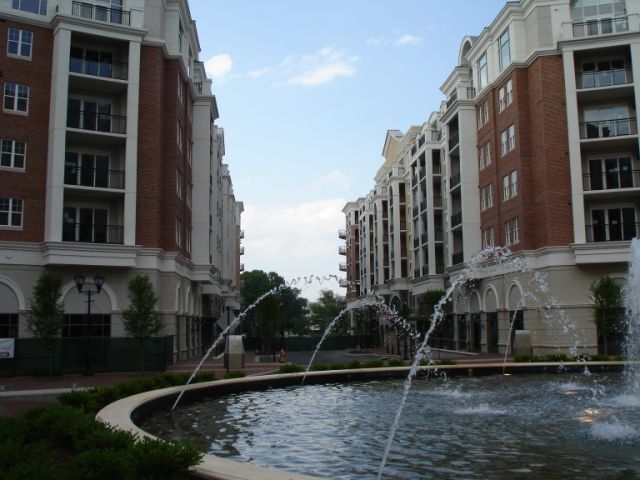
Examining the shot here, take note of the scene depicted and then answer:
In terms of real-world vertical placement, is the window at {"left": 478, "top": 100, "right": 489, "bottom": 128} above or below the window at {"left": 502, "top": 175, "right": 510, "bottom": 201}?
above

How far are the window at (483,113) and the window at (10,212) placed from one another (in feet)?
104

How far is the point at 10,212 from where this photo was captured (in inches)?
1276

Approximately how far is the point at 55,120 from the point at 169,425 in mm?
23808

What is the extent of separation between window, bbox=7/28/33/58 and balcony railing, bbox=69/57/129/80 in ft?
7.13

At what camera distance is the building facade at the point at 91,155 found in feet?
107

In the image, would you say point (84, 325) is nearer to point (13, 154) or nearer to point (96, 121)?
point (13, 154)

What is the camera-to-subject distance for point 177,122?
39.1m

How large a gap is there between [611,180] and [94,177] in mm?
29642

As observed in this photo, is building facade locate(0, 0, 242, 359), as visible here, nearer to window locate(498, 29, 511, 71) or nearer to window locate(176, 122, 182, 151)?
window locate(176, 122, 182, 151)

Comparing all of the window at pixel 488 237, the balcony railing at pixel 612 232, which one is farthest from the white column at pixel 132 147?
the balcony railing at pixel 612 232

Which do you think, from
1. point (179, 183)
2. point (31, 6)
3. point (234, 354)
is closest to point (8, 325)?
point (234, 354)

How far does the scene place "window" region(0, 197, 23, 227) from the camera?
32.3m

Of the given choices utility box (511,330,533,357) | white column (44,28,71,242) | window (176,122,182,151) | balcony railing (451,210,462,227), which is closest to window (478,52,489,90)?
balcony railing (451,210,462,227)

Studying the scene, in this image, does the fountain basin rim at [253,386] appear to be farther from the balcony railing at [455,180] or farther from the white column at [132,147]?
the balcony railing at [455,180]
